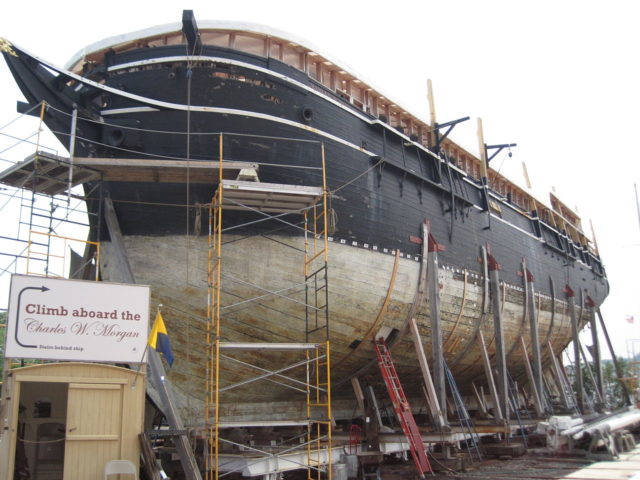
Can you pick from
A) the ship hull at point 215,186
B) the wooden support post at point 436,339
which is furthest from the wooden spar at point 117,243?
the wooden support post at point 436,339

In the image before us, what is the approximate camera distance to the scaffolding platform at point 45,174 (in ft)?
33.4

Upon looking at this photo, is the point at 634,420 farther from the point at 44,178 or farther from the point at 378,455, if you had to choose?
the point at 44,178

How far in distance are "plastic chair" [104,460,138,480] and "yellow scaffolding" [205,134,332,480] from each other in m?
1.78

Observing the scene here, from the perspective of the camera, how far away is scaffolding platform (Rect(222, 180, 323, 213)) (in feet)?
34.2

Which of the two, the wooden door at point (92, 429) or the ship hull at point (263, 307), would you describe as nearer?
the wooden door at point (92, 429)

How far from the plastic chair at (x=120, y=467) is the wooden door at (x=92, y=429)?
18cm

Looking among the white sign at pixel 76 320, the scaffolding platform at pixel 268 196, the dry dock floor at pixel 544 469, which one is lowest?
the dry dock floor at pixel 544 469

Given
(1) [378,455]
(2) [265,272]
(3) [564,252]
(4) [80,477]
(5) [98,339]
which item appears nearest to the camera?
(4) [80,477]

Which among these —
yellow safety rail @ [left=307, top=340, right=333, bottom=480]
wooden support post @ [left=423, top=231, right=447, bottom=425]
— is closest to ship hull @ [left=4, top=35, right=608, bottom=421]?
wooden support post @ [left=423, top=231, right=447, bottom=425]

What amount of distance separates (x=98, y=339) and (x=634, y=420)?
16764mm

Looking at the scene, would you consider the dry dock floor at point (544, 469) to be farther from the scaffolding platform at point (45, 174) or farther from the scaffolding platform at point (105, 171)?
the scaffolding platform at point (45, 174)

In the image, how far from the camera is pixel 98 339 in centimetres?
855

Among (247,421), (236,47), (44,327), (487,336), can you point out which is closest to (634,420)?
(487,336)

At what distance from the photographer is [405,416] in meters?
12.1
